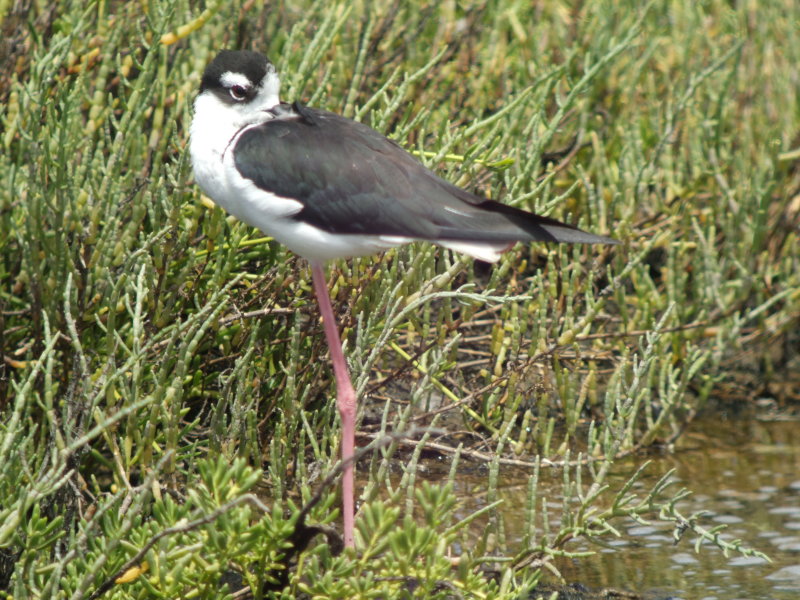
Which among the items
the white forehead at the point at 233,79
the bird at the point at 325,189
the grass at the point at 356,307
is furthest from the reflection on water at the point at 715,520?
the white forehead at the point at 233,79

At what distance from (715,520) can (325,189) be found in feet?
5.81

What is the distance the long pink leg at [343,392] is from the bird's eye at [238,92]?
0.44m

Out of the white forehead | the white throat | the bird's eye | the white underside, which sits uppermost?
the white forehead

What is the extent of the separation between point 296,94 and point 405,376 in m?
0.99

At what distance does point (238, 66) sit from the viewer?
9.44 feet

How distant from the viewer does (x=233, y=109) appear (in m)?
2.91

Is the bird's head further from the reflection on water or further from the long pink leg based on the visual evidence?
the reflection on water

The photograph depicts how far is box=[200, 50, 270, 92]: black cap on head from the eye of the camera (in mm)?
2879

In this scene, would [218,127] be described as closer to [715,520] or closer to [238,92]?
[238,92]

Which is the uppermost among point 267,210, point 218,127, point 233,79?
point 233,79

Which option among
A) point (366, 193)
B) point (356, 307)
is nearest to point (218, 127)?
point (366, 193)

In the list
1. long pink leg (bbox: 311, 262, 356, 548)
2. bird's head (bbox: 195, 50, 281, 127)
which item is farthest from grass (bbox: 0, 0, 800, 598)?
bird's head (bbox: 195, 50, 281, 127)

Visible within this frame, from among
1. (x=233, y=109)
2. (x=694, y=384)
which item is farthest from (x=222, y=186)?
(x=694, y=384)

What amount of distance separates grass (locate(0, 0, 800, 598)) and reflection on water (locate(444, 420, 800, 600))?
0.10m
